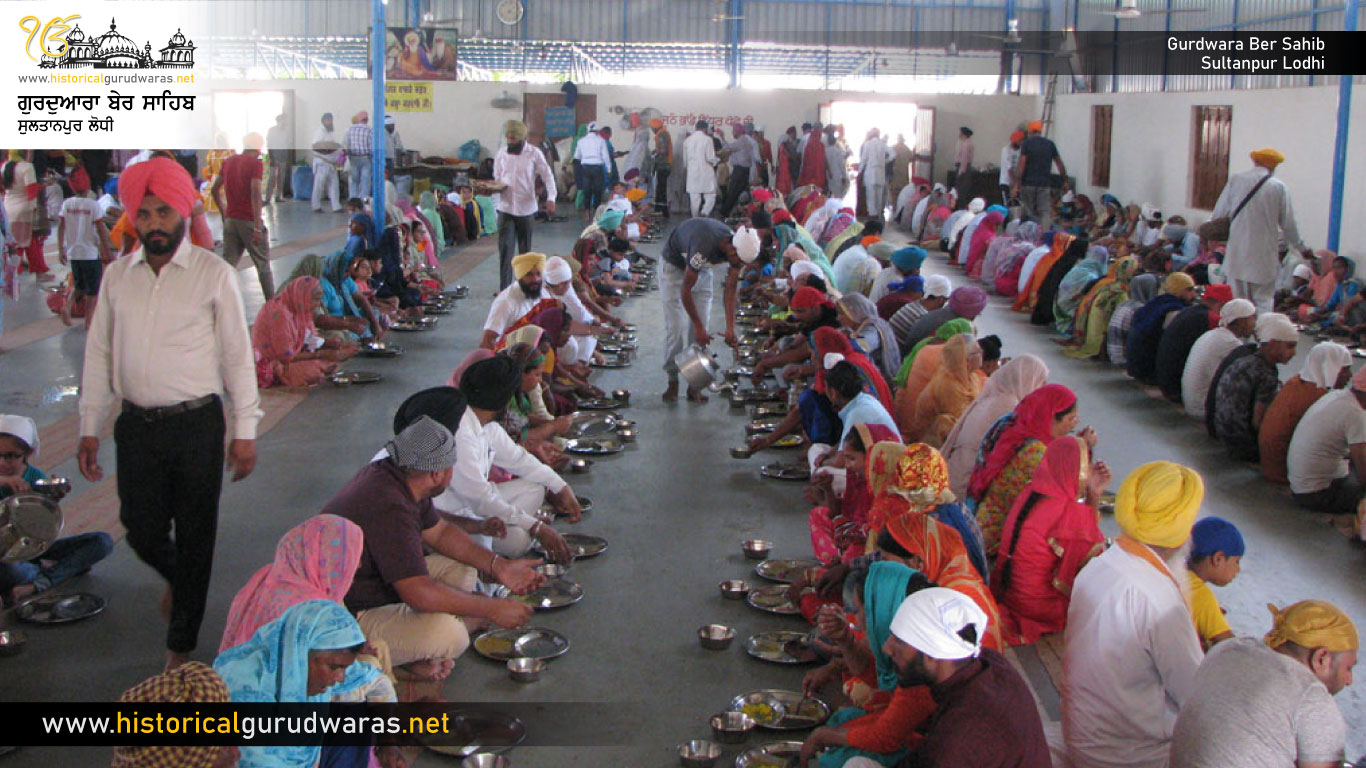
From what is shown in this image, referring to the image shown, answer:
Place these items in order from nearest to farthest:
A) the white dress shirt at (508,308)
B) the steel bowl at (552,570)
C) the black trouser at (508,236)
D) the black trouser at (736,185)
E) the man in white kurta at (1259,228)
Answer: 1. the steel bowl at (552,570)
2. the white dress shirt at (508,308)
3. the man in white kurta at (1259,228)
4. the black trouser at (508,236)
5. the black trouser at (736,185)

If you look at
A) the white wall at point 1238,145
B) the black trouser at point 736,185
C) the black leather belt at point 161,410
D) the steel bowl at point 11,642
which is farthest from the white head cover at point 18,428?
the black trouser at point 736,185

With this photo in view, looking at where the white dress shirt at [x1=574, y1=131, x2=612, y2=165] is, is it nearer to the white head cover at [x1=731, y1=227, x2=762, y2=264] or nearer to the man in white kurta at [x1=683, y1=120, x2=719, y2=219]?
the man in white kurta at [x1=683, y1=120, x2=719, y2=219]

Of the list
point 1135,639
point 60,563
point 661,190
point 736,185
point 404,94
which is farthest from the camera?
point 661,190

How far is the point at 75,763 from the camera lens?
3623 millimetres

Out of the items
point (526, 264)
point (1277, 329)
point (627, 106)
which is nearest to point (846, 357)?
point (526, 264)

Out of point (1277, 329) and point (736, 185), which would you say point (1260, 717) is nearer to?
point (1277, 329)

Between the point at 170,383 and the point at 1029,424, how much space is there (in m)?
3.17

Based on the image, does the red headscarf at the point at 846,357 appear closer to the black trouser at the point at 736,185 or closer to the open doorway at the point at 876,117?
the black trouser at the point at 736,185

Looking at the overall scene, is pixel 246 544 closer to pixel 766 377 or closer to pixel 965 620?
pixel 965 620

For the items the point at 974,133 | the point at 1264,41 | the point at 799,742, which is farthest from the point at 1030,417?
the point at 974,133

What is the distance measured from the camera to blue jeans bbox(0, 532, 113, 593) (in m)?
4.71

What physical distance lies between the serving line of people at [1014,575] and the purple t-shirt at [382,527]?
4.36 feet

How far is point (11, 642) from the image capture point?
14.3 feet

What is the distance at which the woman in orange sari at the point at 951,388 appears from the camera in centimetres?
616
